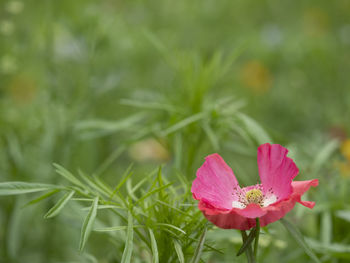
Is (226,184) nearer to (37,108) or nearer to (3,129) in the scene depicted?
(3,129)

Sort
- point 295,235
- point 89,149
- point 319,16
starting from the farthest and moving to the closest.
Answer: point 319,16
point 89,149
point 295,235

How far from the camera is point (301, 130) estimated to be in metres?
1.77

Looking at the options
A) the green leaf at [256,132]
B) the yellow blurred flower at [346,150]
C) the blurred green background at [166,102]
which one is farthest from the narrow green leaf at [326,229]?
the yellow blurred flower at [346,150]

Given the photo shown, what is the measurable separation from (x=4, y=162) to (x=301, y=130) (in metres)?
1.13

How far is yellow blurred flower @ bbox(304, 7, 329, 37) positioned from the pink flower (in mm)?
2129

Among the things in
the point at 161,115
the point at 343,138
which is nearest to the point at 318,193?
the point at 161,115

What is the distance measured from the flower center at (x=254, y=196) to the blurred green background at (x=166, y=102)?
110 millimetres

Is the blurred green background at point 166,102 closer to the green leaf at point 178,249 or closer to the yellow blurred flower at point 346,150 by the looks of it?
the yellow blurred flower at point 346,150

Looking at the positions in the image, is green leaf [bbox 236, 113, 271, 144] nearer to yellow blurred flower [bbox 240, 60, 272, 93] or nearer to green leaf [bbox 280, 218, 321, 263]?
green leaf [bbox 280, 218, 321, 263]

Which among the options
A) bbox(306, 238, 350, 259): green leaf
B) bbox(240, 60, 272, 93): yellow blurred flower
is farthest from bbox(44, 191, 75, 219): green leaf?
bbox(240, 60, 272, 93): yellow blurred flower

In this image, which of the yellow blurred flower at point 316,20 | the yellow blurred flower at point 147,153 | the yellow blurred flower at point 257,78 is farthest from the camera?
the yellow blurred flower at point 316,20

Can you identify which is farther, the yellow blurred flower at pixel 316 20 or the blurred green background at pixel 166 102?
the yellow blurred flower at pixel 316 20

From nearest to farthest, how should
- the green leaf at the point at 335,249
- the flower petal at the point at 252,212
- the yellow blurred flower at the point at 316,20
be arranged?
the flower petal at the point at 252,212
the green leaf at the point at 335,249
the yellow blurred flower at the point at 316,20

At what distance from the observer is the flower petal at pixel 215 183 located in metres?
0.53
